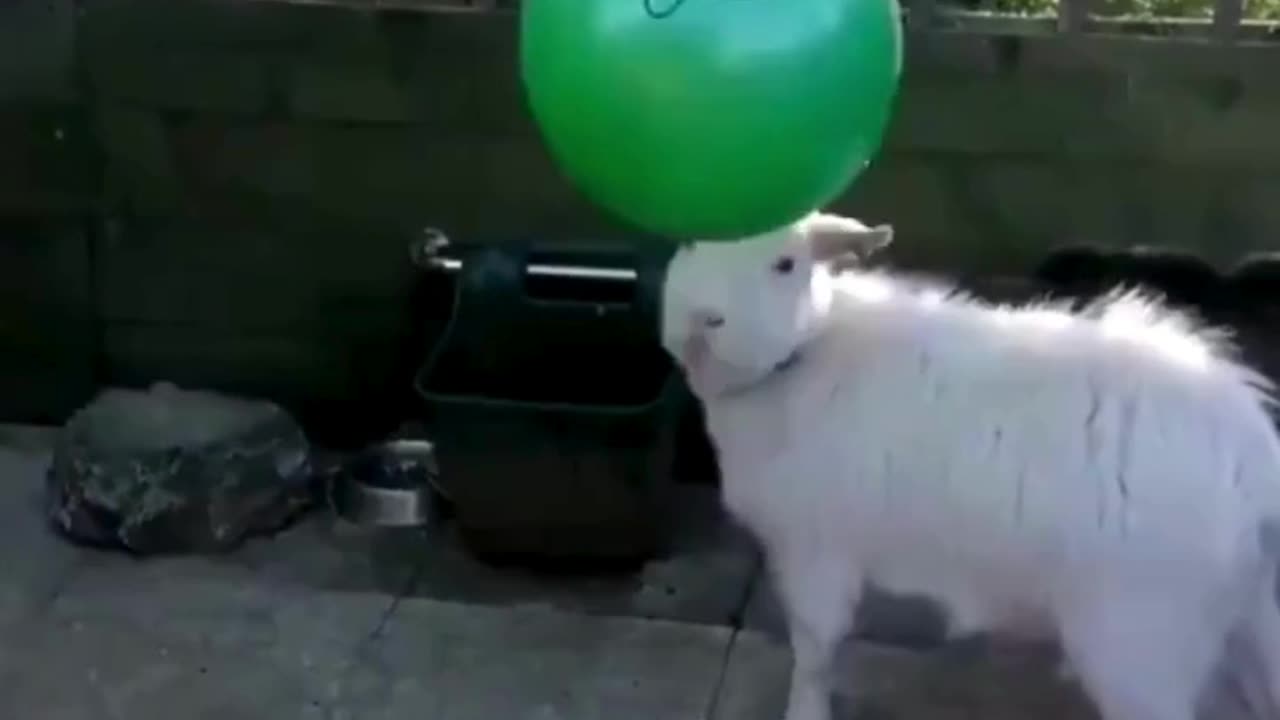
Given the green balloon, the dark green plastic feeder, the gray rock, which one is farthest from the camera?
the gray rock

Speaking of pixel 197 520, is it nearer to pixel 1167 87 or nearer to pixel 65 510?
pixel 65 510

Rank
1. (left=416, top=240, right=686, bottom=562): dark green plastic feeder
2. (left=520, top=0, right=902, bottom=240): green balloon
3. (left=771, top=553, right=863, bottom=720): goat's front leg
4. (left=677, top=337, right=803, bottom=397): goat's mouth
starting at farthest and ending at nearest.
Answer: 1. (left=416, top=240, right=686, bottom=562): dark green plastic feeder
2. (left=771, top=553, right=863, bottom=720): goat's front leg
3. (left=677, top=337, right=803, bottom=397): goat's mouth
4. (left=520, top=0, right=902, bottom=240): green balloon

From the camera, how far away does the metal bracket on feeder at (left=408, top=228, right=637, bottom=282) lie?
4.38 m

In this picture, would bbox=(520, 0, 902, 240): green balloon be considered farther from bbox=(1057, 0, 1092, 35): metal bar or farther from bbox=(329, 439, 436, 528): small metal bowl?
bbox=(329, 439, 436, 528): small metal bowl

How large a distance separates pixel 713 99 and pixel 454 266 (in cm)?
165

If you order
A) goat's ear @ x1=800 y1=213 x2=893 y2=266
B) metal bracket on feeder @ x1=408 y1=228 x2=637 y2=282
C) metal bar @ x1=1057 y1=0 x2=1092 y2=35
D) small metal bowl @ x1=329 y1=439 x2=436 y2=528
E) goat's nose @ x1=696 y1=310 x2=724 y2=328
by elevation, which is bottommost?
small metal bowl @ x1=329 y1=439 x2=436 y2=528

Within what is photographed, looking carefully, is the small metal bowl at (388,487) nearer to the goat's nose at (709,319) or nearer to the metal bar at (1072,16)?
the goat's nose at (709,319)

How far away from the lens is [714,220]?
10.2ft

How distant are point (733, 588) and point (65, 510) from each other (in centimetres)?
138

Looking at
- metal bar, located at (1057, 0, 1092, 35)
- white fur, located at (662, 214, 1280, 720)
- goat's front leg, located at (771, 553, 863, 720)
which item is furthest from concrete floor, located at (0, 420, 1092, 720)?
metal bar, located at (1057, 0, 1092, 35)

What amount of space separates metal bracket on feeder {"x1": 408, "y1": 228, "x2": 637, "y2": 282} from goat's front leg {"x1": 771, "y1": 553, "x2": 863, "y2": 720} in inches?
38.1

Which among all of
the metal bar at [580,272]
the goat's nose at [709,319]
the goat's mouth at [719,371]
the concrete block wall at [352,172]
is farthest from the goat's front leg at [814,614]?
the concrete block wall at [352,172]

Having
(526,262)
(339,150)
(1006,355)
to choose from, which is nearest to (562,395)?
(526,262)

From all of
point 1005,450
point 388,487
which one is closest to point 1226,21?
point 1005,450
